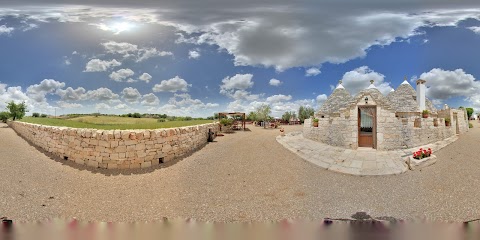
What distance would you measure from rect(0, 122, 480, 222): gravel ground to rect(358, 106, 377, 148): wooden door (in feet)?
5.59

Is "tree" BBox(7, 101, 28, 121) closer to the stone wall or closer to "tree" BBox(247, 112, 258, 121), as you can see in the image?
"tree" BBox(247, 112, 258, 121)

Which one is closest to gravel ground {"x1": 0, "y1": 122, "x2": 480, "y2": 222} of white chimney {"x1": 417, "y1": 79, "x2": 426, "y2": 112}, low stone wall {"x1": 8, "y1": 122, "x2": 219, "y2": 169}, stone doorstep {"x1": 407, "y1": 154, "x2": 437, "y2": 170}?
stone doorstep {"x1": 407, "y1": 154, "x2": 437, "y2": 170}

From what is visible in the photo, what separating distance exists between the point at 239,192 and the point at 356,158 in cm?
357

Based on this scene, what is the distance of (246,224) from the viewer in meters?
3.67

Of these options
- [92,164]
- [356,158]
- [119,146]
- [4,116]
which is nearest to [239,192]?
[356,158]

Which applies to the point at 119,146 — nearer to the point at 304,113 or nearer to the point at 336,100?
the point at 336,100

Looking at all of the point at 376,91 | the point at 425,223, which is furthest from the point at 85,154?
the point at 376,91

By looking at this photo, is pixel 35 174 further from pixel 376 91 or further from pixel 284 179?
pixel 376 91

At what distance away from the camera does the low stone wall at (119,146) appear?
6.54 metres

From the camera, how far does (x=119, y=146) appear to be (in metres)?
6.54

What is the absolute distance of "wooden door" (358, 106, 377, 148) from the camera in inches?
288

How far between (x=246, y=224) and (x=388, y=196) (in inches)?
108

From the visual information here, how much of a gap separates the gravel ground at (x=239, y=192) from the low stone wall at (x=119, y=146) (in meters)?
0.37

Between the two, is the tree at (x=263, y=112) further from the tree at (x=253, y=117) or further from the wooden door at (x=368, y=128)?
the wooden door at (x=368, y=128)
